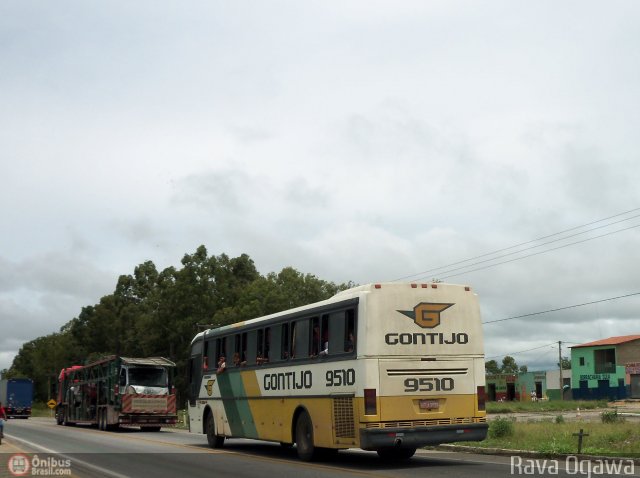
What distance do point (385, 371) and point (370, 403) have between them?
717mm

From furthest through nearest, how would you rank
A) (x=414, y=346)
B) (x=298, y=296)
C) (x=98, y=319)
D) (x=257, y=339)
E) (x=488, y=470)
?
1. (x=98, y=319)
2. (x=298, y=296)
3. (x=257, y=339)
4. (x=414, y=346)
5. (x=488, y=470)

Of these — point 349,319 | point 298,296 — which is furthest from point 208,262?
point 349,319

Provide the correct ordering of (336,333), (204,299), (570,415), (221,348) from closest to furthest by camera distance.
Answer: (336,333)
(221,348)
(570,415)
(204,299)

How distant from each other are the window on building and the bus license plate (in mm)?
71542

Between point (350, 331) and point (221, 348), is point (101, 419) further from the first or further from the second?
point (350, 331)

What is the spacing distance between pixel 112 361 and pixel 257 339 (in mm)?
18954

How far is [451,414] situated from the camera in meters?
16.2

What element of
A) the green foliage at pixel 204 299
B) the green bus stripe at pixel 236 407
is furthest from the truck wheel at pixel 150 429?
the green foliage at pixel 204 299

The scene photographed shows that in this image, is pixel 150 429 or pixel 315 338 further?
pixel 150 429

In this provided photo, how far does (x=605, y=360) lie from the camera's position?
83.8m

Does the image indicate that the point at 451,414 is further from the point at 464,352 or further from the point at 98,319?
the point at 98,319

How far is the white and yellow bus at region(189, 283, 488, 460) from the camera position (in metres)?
15.7

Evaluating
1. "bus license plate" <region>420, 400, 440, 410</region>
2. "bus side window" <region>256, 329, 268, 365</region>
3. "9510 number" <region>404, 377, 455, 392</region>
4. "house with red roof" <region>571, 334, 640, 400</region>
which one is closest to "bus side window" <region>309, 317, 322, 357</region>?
"9510 number" <region>404, 377, 455, 392</region>

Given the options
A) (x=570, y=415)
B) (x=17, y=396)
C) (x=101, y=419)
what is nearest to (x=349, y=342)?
(x=101, y=419)
